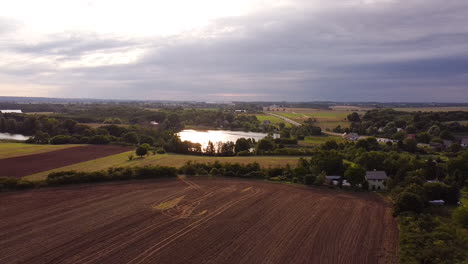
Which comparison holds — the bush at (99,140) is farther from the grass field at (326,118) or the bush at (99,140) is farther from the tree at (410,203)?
the grass field at (326,118)

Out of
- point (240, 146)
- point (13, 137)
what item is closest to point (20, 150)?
point (13, 137)

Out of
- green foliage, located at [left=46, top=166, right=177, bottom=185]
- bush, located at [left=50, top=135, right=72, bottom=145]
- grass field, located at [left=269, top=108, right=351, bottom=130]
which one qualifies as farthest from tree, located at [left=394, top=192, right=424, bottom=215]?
grass field, located at [left=269, top=108, right=351, bottom=130]

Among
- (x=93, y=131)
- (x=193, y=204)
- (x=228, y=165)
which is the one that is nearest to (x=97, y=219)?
(x=193, y=204)

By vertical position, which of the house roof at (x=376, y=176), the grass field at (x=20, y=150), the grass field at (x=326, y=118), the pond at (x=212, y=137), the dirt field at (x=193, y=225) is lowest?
the pond at (x=212, y=137)

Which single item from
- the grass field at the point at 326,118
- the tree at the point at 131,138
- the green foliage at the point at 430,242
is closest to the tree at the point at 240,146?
the tree at the point at 131,138

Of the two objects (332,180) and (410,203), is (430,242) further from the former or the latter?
(332,180)

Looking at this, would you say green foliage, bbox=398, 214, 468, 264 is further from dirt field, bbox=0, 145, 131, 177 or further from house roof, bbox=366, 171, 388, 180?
dirt field, bbox=0, 145, 131, 177
